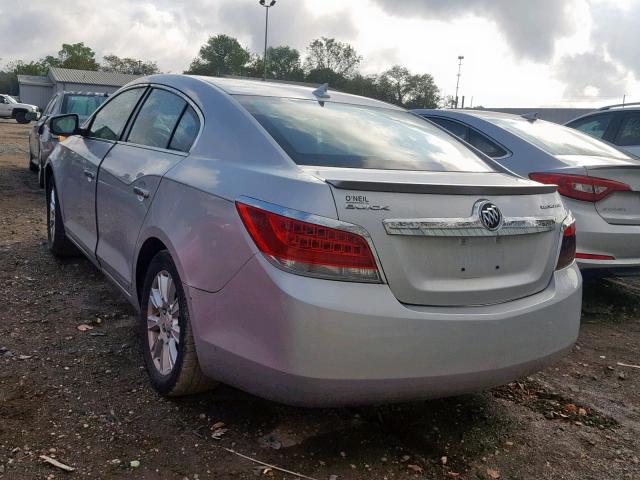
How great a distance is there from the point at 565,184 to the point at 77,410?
3.44m

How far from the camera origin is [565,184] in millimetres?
4500

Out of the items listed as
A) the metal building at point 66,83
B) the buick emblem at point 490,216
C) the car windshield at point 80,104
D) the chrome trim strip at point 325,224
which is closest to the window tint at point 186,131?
the chrome trim strip at point 325,224

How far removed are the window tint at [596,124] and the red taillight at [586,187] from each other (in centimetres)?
360

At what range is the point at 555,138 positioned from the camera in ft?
17.4

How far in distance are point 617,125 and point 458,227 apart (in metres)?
6.21

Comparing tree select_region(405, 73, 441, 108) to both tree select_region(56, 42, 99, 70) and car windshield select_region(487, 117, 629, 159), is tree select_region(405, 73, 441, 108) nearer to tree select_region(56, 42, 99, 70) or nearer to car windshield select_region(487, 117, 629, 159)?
tree select_region(56, 42, 99, 70)

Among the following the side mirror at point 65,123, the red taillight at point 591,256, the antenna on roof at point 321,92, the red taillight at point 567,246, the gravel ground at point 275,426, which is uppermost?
the antenna on roof at point 321,92

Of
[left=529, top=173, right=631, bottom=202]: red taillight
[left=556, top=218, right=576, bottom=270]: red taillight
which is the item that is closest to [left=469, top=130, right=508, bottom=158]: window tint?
[left=529, top=173, right=631, bottom=202]: red taillight

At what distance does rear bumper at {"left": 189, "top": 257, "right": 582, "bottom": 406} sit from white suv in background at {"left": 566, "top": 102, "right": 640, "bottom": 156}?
5.84 meters

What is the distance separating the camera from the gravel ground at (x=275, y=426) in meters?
2.59

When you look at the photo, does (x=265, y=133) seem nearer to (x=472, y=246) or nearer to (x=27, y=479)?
(x=472, y=246)

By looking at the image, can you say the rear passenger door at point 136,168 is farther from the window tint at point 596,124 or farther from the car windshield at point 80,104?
the car windshield at point 80,104

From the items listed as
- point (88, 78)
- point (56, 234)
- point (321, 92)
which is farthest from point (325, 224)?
point (88, 78)

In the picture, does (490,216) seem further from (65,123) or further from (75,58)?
(75,58)
